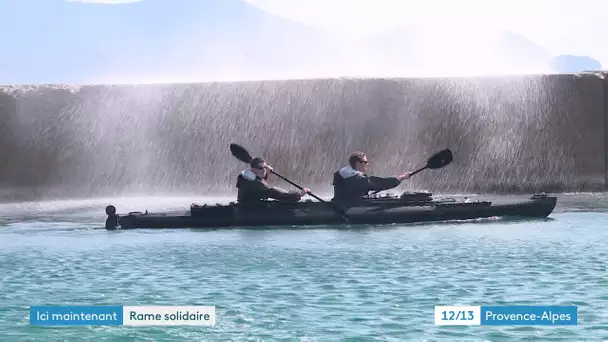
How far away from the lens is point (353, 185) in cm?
2759

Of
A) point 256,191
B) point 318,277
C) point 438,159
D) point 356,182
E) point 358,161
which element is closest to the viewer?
point 318,277

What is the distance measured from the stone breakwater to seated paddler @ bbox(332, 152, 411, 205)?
690 inches

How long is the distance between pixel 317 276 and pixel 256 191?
8.08 metres

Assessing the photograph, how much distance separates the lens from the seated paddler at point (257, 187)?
27.3 m

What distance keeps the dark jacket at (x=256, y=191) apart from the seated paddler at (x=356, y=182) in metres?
1.03

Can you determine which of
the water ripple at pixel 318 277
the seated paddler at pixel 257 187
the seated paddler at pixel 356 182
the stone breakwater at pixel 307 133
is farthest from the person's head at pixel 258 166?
the stone breakwater at pixel 307 133

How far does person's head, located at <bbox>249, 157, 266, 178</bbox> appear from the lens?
26.9m

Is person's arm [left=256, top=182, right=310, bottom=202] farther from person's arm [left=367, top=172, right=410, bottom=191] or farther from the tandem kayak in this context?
person's arm [left=367, top=172, right=410, bottom=191]

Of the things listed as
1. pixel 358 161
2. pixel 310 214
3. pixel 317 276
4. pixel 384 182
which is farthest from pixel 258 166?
pixel 317 276

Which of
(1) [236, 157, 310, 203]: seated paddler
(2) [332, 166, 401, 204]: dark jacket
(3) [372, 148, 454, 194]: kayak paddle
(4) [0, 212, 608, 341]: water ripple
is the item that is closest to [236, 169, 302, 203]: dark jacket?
(1) [236, 157, 310, 203]: seated paddler

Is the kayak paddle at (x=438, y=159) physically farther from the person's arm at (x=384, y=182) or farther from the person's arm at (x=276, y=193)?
the person's arm at (x=276, y=193)

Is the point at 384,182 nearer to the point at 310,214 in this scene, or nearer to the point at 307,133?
the point at 310,214

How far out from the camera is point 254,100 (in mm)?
50344

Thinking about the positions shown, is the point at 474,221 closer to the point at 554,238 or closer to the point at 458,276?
the point at 554,238
